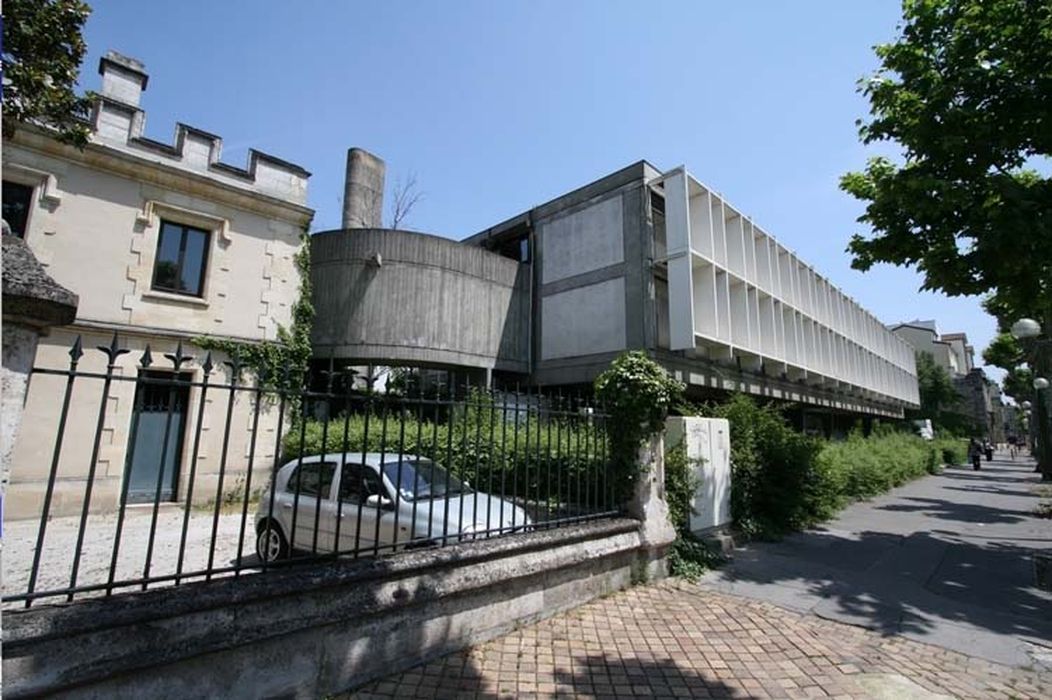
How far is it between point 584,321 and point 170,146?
12291 mm

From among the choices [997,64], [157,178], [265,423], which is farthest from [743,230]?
[157,178]

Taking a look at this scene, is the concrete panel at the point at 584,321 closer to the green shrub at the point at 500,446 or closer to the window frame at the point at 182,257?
the green shrub at the point at 500,446

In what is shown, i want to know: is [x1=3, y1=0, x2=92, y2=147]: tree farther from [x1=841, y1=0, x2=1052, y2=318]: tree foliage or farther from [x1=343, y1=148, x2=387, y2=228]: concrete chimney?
[x1=343, y1=148, x2=387, y2=228]: concrete chimney

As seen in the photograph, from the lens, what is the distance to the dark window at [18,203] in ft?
36.2

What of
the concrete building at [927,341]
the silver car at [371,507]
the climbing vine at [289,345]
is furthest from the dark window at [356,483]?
the concrete building at [927,341]

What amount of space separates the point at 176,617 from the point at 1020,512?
696 inches

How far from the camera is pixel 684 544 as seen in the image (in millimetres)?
7367

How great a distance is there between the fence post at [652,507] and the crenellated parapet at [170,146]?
1253 centimetres

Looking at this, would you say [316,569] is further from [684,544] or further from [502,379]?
[502,379]

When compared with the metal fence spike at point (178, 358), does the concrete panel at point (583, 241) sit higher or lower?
higher

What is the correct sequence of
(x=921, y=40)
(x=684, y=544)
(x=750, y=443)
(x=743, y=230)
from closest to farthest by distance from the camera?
(x=684, y=544), (x=921, y=40), (x=750, y=443), (x=743, y=230)

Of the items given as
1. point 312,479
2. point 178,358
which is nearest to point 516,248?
point 312,479

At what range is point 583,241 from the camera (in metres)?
18.3

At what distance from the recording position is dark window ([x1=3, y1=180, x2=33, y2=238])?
1104cm
